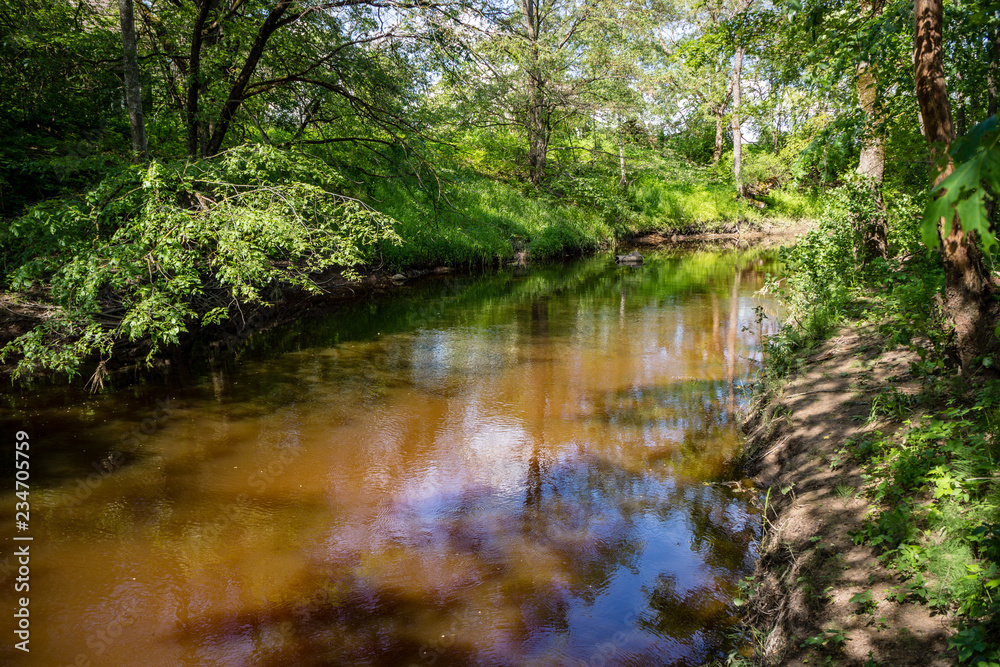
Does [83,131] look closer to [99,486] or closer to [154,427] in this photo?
[154,427]

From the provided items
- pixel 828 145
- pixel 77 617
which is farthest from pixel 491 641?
pixel 828 145

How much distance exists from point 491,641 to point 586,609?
27.0 inches

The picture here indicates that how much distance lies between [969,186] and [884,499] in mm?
3040

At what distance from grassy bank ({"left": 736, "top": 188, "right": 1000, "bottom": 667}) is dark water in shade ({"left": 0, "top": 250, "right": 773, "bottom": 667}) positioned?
49 centimetres

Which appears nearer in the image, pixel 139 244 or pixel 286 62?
pixel 139 244

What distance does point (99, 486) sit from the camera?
559 centimetres

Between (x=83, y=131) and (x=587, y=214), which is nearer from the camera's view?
(x=83, y=131)

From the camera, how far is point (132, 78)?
7883 millimetres

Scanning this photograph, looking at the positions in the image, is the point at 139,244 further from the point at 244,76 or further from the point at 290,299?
the point at 290,299

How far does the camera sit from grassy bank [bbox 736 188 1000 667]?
2.81m

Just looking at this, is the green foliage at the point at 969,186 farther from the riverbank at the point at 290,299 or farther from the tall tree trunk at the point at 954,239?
the riverbank at the point at 290,299

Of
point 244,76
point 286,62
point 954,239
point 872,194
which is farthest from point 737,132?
point 954,239

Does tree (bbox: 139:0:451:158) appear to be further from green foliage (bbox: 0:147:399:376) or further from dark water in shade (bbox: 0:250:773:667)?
dark water in shade (bbox: 0:250:773:667)

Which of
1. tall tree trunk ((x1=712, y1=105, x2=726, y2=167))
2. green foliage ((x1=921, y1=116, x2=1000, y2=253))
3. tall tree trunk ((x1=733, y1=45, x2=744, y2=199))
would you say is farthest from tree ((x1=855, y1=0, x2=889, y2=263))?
tall tree trunk ((x1=712, y1=105, x2=726, y2=167))
